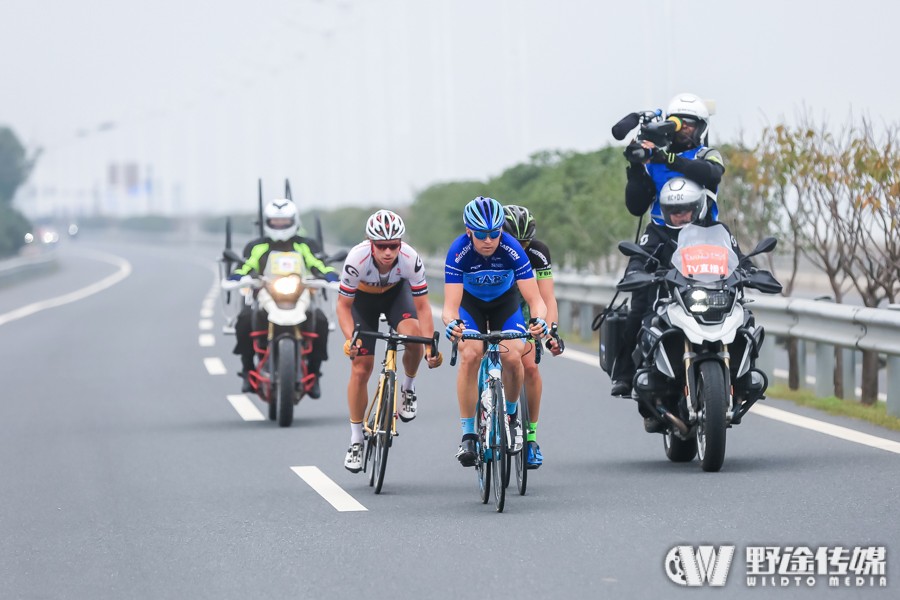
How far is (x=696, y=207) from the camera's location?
11070mm

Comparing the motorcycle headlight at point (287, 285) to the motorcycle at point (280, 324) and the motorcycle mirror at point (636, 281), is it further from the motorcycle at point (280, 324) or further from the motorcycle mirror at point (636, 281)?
the motorcycle mirror at point (636, 281)

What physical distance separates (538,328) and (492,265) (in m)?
0.61

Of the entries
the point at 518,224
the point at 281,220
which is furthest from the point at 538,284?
the point at 281,220

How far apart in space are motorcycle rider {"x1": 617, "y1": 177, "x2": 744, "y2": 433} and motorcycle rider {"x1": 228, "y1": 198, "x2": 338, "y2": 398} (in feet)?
11.9

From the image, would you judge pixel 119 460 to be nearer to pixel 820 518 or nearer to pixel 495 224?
pixel 495 224

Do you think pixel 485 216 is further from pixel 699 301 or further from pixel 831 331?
pixel 831 331

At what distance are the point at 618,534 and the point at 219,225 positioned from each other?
10123 centimetres

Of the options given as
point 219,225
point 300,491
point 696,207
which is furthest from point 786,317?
point 219,225

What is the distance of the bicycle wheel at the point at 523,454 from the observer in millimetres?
9641

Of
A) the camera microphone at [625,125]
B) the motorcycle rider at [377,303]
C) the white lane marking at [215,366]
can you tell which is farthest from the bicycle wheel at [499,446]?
the white lane marking at [215,366]

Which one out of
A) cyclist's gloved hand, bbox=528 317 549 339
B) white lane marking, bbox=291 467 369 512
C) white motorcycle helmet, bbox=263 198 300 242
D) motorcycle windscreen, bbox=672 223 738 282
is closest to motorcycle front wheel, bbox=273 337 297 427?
white motorcycle helmet, bbox=263 198 300 242

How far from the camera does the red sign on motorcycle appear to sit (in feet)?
34.5

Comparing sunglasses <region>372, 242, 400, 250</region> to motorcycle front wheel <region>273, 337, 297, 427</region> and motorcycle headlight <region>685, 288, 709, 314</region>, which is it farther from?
motorcycle front wheel <region>273, 337, 297, 427</region>

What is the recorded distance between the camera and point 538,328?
9336 mm
